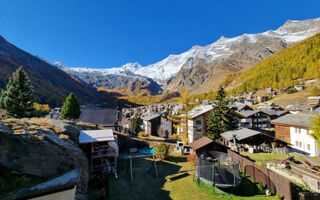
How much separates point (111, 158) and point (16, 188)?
45.7 feet

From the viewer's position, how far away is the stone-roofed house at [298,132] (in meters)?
23.0

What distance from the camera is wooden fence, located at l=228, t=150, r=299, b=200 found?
11.1 metres

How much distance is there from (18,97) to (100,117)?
1738 centimetres

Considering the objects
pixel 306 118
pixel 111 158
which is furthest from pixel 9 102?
pixel 306 118

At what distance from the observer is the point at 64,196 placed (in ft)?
22.8

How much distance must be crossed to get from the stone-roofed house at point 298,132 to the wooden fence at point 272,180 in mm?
14348

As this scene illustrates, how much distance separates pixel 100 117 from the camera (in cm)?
3950

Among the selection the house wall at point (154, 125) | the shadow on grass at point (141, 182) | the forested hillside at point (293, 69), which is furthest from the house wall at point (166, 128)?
the forested hillside at point (293, 69)

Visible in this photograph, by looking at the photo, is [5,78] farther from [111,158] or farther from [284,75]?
[284,75]

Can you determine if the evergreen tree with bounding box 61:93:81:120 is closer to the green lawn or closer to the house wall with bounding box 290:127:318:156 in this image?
the green lawn

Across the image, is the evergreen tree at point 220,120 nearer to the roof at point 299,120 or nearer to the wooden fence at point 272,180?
the roof at point 299,120

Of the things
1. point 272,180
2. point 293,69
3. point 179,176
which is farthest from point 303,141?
point 293,69

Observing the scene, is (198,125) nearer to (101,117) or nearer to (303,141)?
(303,141)

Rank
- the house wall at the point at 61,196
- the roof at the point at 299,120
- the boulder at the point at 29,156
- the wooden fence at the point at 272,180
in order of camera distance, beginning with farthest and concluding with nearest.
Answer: the roof at the point at 299,120, the wooden fence at the point at 272,180, the boulder at the point at 29,156, the house wall at the point at 61,196
